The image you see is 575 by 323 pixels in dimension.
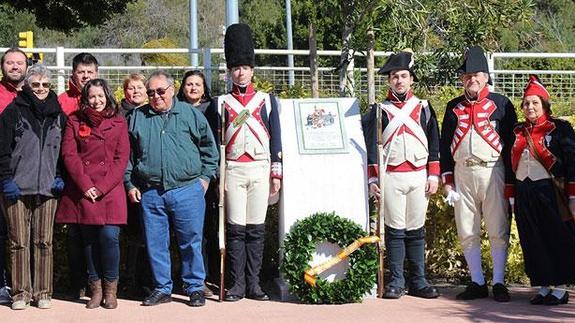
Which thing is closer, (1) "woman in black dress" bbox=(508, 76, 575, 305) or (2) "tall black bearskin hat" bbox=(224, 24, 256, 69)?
(1) "woman in black dress" bbox=(508, 76, 575, 305)

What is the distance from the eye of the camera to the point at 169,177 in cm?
777

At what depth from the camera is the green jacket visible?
7.78 meters

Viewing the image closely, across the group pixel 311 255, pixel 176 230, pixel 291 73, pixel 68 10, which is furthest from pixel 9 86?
pixel 68 10

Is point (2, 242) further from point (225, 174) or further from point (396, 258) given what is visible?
point (396, 258)

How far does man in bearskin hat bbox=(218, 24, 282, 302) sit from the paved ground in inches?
11.1

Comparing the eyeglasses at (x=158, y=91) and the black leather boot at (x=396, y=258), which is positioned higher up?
the eyeglasses at (x=158, y=91)

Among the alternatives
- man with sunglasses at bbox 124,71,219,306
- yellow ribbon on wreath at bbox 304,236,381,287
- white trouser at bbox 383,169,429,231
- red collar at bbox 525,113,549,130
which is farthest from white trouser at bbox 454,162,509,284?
man with sunglasses at bbox 124,71,219,306

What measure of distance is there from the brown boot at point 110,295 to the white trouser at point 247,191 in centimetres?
105

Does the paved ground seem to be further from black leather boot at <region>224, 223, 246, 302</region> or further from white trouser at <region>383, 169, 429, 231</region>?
white trouser at <region>383, 169, 429, 231</region>

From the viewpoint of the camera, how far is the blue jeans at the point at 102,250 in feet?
25.3

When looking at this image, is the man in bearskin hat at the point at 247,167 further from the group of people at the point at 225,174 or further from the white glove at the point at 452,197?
the white glove at the point at 452,197

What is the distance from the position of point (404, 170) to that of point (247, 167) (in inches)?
49.2

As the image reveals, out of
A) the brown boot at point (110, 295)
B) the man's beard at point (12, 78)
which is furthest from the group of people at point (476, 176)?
the man's beard at point (12, 78)


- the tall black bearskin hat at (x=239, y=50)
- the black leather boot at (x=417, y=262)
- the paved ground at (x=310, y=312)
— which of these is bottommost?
the paved ground at (x=310, y=312)
